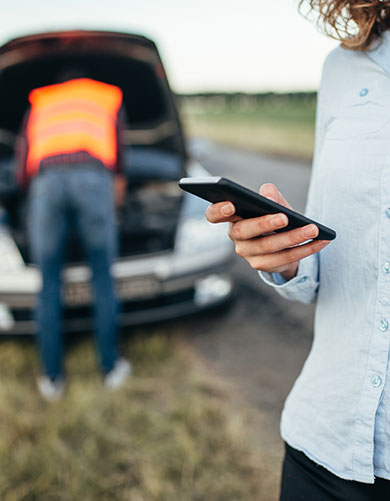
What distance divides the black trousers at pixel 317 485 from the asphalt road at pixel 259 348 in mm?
987

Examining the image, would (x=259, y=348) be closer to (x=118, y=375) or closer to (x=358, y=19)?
(x=118, y=375)

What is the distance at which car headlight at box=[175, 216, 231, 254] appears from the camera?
2895 millimetres

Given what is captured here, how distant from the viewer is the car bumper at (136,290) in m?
2.62

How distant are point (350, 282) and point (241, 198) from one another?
0.30 metres

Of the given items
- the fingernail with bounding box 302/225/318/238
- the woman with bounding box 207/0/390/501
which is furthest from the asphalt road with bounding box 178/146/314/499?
the fingernail with bounding box 302/225/318/238

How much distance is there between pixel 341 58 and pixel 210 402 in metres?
1.85

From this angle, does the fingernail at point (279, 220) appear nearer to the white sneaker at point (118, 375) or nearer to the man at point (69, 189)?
the man at point (69, 189)

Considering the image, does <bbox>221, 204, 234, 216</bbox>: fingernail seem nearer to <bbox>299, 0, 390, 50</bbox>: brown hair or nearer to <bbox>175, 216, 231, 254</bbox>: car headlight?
<bbox>299, 0, 390, 50</bbox>: brown hair

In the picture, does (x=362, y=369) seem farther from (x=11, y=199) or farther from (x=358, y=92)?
(x=11, y=199)

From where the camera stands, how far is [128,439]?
2078 mm

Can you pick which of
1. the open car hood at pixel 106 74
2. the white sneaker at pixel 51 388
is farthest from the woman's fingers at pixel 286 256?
the open car hood at pixel 106 74

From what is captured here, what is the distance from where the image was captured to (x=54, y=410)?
2346 millimetres

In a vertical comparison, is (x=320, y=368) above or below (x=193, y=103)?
above

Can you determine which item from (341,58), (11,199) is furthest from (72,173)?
(341,58)
